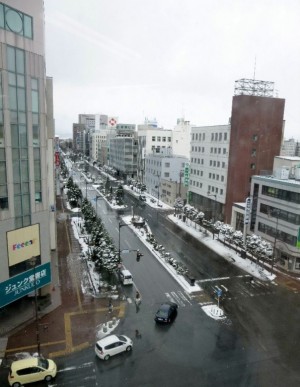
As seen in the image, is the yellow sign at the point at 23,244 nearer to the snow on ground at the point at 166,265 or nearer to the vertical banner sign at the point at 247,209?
the snow on ground at the point at 166,265

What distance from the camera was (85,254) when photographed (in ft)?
135

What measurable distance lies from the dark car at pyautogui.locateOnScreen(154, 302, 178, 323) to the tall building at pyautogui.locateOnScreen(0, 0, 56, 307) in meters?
10.1

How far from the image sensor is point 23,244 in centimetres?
2606

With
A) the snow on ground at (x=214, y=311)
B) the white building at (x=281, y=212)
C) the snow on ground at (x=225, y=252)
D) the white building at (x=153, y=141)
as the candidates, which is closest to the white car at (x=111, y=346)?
Answer: the snow on ground at (x=214, y=311)

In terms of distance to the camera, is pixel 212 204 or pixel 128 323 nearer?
pixel 128 323

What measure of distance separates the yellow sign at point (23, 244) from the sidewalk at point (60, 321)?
16.0 feet

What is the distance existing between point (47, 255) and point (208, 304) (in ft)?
49.7

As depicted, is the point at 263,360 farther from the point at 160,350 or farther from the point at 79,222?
the point at 79,222

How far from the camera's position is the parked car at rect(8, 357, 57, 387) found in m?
19.5

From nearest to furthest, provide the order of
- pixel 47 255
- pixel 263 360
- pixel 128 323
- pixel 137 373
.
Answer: pixel 137 373, pixel 263 360, pixel 128 323, pixel 47 255

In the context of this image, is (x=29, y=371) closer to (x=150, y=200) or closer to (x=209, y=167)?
(x=209, y=167)

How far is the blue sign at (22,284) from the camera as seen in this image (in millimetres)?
24778

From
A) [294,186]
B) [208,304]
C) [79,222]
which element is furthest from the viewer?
[79,222]

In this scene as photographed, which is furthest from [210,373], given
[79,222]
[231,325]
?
[79,222]
